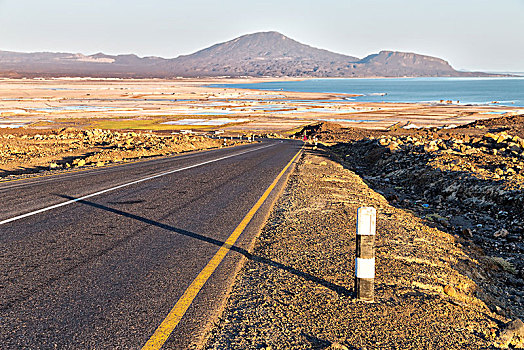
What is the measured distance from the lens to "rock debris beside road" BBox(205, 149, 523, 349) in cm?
434

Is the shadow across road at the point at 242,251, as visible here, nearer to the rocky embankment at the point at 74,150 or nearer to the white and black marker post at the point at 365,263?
the white and black marker post at the point at 365,263

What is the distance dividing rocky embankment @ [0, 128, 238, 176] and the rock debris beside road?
1499 centimetres

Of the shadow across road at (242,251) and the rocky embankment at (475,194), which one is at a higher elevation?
the shadow across road at (242,251)

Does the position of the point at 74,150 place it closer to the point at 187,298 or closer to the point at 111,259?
the point at 111,259

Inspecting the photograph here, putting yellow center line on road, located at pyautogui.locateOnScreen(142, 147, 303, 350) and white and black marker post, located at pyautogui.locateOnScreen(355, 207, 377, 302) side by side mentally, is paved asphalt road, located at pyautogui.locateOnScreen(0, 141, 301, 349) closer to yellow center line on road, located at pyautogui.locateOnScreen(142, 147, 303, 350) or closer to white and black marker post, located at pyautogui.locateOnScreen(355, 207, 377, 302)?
yellow center line on road, located at pyautogui.locateOnScreen(142, 147, 303, 350)

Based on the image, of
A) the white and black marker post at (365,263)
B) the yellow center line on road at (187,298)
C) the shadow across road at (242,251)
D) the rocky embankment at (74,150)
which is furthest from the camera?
the rocky embankment at (74,150)

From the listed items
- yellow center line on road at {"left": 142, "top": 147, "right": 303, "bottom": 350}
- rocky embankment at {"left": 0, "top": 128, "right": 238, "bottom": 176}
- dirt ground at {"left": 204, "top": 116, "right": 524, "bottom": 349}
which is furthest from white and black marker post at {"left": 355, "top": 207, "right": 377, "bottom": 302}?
rocky embankment at {"left": 0, "top": 128, "right": 238, "bottom": 176}

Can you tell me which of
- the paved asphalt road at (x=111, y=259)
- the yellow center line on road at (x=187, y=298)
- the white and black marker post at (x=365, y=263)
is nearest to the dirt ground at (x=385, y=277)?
the white and black marker post at (x=365, y=263)

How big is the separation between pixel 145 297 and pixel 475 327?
3314mm

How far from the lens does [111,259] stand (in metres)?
6.42

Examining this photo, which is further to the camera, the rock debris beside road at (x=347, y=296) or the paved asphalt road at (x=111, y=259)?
the paved asphalt road at (x=111, y=259)

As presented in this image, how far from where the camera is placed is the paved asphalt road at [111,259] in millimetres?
4441

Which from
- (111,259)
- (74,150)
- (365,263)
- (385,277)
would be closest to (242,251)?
(111,259)

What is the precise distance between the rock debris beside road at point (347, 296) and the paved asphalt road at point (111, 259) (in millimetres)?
390
